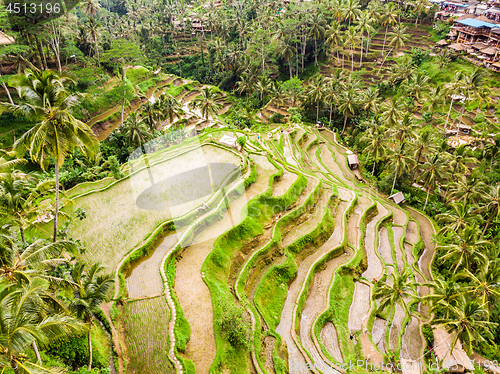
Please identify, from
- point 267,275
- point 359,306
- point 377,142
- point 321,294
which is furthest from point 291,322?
point 377,142

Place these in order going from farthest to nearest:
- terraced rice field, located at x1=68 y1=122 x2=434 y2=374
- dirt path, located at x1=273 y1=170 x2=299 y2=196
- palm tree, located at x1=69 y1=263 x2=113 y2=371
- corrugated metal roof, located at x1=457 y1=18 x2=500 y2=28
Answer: corrugated metal roof, located at x1=457 y1=18 x2=500 y2=28
dirt path, located at x1=273 y1=170 x2=299 y2=196
terraced rice field, located at x1=68 y1=122 x2=434 y2=374
palm tree, located at x1=69 y1=263 x2=113 y2=371

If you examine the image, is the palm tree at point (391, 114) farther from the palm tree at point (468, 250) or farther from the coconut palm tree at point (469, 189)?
the palm tree at point (468, 250)

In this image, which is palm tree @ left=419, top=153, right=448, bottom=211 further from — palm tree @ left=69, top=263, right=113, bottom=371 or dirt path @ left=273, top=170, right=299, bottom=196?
palm tree @ left=69, top=263, right=113, bottom=371

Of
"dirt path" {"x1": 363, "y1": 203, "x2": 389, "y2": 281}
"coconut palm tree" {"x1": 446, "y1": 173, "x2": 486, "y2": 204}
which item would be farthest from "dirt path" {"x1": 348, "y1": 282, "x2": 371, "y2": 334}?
"coconut palm tree" {"x1": 446, "y1": 173, "x2": 486, "y2": 204}

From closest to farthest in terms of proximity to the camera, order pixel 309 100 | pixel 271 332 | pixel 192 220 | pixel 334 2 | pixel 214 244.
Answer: pixel 271 332 → pixel 214 244 → pixel 192 220 → pixel 309 100 → pixel 334 2

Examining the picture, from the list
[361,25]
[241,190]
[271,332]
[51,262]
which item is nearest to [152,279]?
[51,262]

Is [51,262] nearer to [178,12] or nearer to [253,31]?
[253,31]

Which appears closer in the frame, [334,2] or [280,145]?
[280,145]
